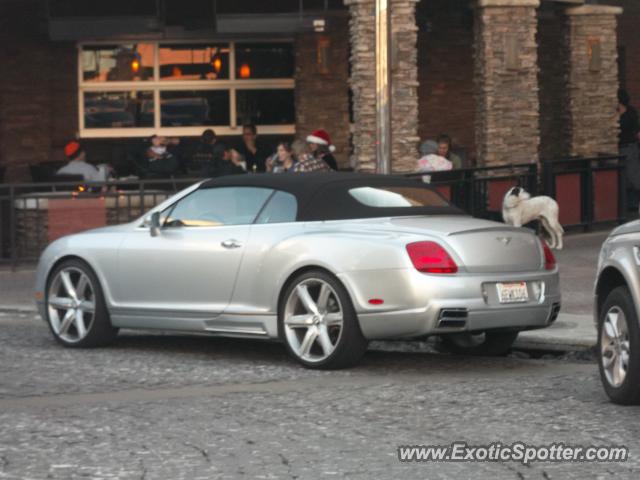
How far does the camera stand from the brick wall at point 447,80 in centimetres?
3020

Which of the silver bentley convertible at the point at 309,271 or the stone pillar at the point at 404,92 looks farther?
the stone pillar at the point at 404,92

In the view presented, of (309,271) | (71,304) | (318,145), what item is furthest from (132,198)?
(309,271)

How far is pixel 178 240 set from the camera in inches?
478

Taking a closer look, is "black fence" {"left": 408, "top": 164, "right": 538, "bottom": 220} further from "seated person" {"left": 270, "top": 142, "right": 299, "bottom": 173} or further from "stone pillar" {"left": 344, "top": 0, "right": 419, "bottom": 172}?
"seated person" {"left": 270, "top": 142, "right": 299, "bottom": 173}

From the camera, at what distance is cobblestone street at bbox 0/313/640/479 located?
752cm

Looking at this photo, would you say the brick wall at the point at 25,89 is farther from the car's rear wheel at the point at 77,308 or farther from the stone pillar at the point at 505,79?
the car's rear wheel at the point at 77,308

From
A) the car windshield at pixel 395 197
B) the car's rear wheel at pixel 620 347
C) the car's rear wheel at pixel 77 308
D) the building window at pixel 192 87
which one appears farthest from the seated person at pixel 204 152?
the car's rear wheel at pixel 620 347

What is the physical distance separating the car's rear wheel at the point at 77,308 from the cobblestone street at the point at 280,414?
251mm

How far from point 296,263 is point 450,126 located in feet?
64.2

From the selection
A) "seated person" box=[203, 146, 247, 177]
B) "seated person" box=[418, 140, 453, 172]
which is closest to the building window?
"seated person" box=[418, 140, 453, 172]

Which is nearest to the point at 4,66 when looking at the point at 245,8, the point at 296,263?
the point at 245,8

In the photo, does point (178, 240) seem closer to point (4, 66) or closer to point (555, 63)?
point (4, 66)

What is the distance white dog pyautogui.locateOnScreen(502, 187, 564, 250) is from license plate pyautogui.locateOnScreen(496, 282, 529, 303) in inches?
357

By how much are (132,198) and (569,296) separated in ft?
23.0
